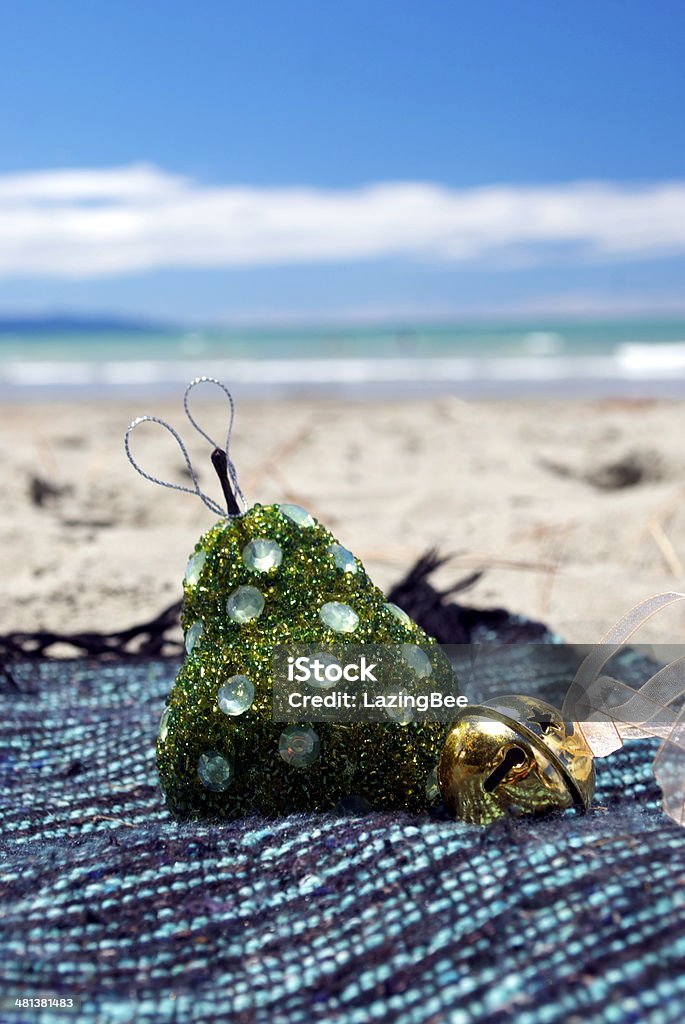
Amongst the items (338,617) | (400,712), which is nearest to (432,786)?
(400,712)

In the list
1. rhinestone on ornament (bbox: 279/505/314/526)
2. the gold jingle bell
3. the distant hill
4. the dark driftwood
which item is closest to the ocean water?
the dark driftwood

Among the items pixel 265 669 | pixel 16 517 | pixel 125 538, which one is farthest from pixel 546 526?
pixel 265 669

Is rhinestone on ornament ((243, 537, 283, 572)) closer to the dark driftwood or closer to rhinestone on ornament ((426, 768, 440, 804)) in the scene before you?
rhinestone on ornament ((426, 768, 440, 804))

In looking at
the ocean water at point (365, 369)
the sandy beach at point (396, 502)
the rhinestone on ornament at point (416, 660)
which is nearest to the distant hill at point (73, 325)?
the ocean water at point (365, 369)

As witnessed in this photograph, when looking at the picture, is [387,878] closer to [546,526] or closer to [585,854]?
[585,854]

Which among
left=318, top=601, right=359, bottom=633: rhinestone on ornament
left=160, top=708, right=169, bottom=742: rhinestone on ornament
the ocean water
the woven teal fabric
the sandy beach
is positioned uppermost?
the ocean water

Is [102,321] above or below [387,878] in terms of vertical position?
above
